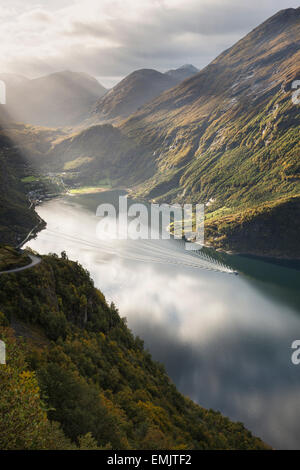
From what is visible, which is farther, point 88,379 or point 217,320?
point 217,320

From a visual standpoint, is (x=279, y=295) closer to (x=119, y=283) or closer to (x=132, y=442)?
(x=119, y=283)

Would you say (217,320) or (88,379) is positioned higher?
(88,379)

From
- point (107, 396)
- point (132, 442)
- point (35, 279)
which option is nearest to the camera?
point (132, 442)

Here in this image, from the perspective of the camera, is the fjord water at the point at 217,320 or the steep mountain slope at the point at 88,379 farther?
the fjord water at the point at 217,320
